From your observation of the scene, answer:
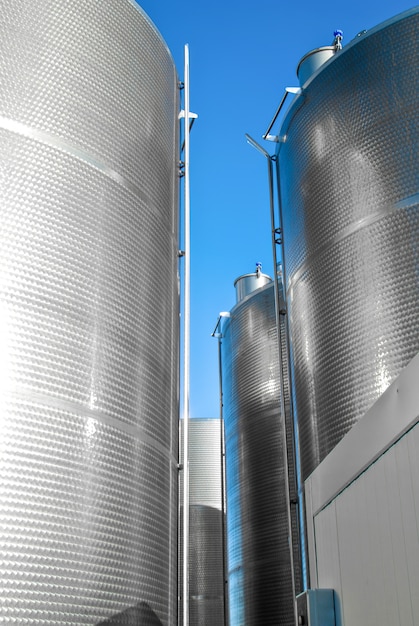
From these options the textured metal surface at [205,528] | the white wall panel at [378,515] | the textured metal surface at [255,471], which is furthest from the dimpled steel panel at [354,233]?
the textured metal surface at [205,528]

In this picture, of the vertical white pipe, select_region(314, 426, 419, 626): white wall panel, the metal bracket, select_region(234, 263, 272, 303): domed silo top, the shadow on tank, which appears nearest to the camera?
select_region(314, 426, 419, 626): white wall panel

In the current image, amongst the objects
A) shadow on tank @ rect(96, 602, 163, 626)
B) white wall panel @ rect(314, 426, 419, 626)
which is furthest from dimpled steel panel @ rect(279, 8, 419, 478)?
shadow on tank @ rect(96, 602, 163, 626)

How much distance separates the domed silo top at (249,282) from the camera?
42.5 feet

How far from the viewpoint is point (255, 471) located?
10828 millimetres

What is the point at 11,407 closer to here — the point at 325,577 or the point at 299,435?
the point at 325,577

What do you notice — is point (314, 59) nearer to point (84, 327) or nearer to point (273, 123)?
point (273, 123)

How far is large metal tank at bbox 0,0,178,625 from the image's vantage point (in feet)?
15.4

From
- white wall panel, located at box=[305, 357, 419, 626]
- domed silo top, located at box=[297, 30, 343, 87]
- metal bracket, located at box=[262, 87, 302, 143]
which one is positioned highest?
domed silo top, located at box=[297, 30, 343, 87]

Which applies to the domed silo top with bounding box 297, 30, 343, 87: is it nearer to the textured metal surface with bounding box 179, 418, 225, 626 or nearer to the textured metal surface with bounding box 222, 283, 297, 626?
the textured metal surface with bounding box 222, 283, 297, 626

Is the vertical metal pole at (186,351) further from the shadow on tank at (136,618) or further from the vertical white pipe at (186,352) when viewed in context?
the shadow on tank at (136,618)

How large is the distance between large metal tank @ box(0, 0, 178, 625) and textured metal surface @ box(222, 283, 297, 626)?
3827 millimetres

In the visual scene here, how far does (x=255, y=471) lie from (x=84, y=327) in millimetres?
6055

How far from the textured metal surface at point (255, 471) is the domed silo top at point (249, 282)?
0.72 m

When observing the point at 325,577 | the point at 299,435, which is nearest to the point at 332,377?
the point at 299,435
